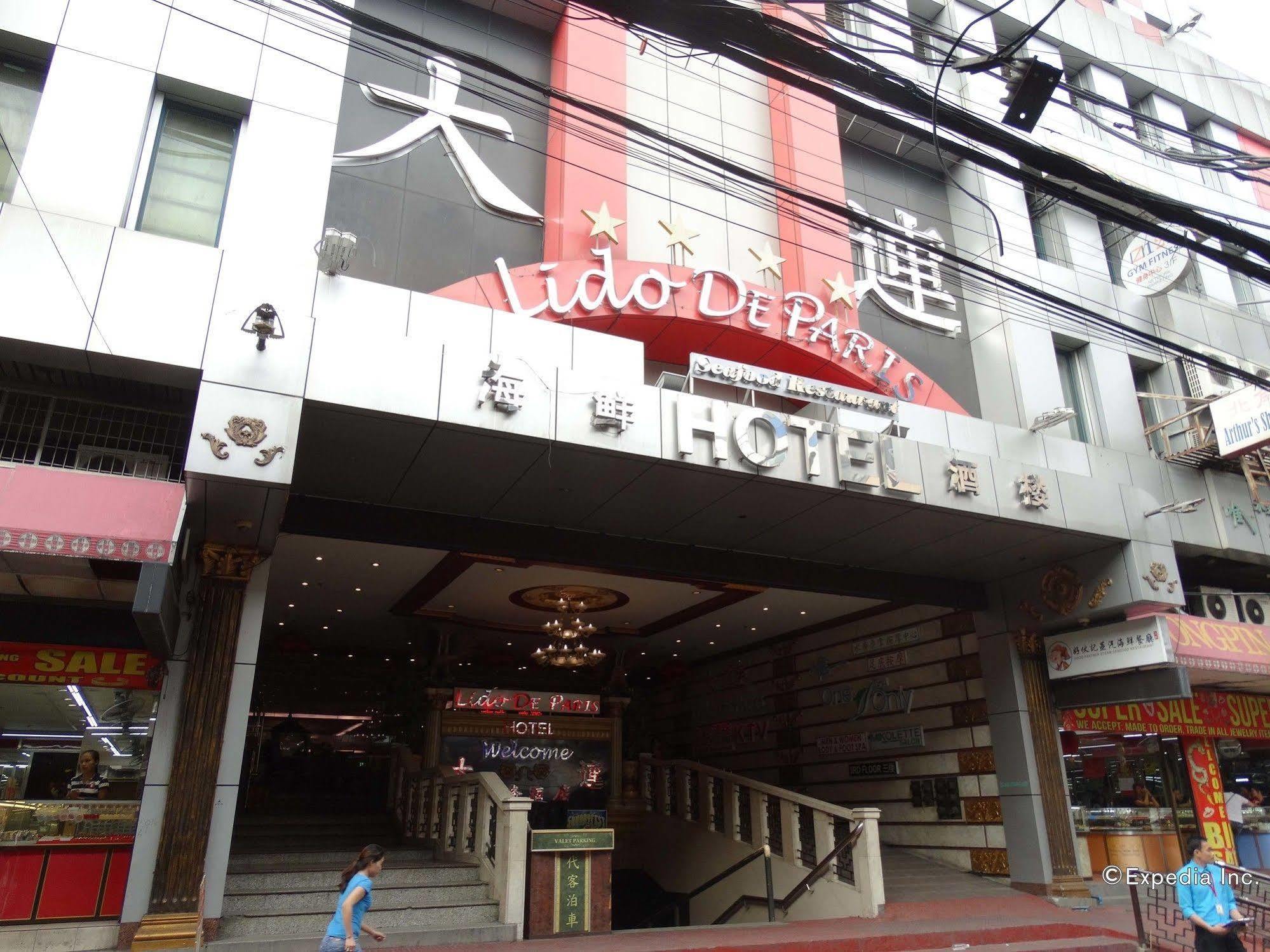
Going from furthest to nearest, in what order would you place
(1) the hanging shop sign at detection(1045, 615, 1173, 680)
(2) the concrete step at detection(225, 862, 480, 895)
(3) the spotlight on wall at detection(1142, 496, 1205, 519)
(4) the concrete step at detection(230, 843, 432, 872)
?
1. (3) the spotlight on wall at detection(1142, 496, 1205, 519)
2. (1) the hanging shop sign at detection(1045, 615, 1173, 680)
3. (4) the concrete step at detection(230, 843, 432, 872)
4. (2) the concrete step at detection(225, 862, 480, 895)

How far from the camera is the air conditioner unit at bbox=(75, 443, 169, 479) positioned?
871cm

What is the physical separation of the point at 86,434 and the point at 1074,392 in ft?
49.5

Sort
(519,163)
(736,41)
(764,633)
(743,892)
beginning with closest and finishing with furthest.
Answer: (736,41)
(519,163)
(743,892)
(764,633)

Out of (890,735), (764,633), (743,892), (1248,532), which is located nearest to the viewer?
(743,892)

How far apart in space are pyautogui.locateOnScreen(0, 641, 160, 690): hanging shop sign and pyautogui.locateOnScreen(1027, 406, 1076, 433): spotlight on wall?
39.4 ft

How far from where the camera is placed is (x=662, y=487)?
392 inches

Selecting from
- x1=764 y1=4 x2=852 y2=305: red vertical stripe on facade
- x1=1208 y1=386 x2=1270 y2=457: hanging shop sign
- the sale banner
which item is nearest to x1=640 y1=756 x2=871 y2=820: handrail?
the sale banner

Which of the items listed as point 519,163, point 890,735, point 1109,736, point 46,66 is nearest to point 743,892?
point 890,735

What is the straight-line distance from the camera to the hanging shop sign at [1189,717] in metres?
13.5

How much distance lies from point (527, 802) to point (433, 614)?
6.41m

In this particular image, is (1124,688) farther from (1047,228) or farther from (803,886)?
(1047,228)

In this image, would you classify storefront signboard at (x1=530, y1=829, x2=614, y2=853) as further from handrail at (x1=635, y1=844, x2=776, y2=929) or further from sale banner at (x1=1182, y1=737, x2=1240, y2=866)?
sale banner at (x1=1182, y1=737, x2=1240, y2=866)

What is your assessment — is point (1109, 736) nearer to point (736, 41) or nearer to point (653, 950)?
point (653, 950)

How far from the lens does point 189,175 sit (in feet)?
32.8
